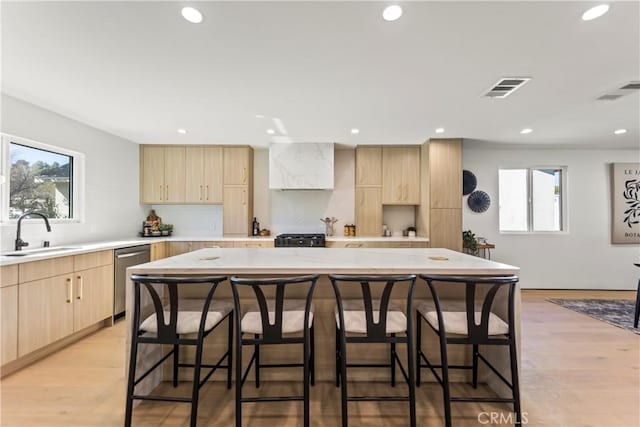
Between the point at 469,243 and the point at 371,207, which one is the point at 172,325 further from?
the point at 469,243

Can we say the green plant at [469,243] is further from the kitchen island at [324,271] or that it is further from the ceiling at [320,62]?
the kitchen island at [324,271]

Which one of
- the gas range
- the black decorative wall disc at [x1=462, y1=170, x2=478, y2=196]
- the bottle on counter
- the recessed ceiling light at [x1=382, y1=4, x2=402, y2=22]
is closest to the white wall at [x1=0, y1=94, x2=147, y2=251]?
the bottle on counter

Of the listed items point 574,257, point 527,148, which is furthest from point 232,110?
point 574,257

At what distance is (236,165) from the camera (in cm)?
470

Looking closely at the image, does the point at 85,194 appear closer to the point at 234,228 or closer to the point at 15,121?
the point at 15,121

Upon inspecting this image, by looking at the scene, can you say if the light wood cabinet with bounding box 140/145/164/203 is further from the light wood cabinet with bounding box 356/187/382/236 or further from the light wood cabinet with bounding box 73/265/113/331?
the light wood cabinet with bounding box 356/187/382/236

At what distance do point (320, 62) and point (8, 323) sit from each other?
10.4ft

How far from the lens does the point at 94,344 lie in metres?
2.79

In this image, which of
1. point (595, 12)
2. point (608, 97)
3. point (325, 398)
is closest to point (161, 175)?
point (325, 398)

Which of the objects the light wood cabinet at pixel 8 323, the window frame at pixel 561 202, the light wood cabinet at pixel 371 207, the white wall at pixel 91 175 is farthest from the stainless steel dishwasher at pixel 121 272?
the window frame at pixel 561 202

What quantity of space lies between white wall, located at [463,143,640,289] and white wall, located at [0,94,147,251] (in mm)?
5636

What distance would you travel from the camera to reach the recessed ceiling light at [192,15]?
1.59 m

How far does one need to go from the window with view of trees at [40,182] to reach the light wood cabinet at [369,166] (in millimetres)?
4046

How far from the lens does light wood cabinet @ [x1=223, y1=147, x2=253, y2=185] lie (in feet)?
15.4
